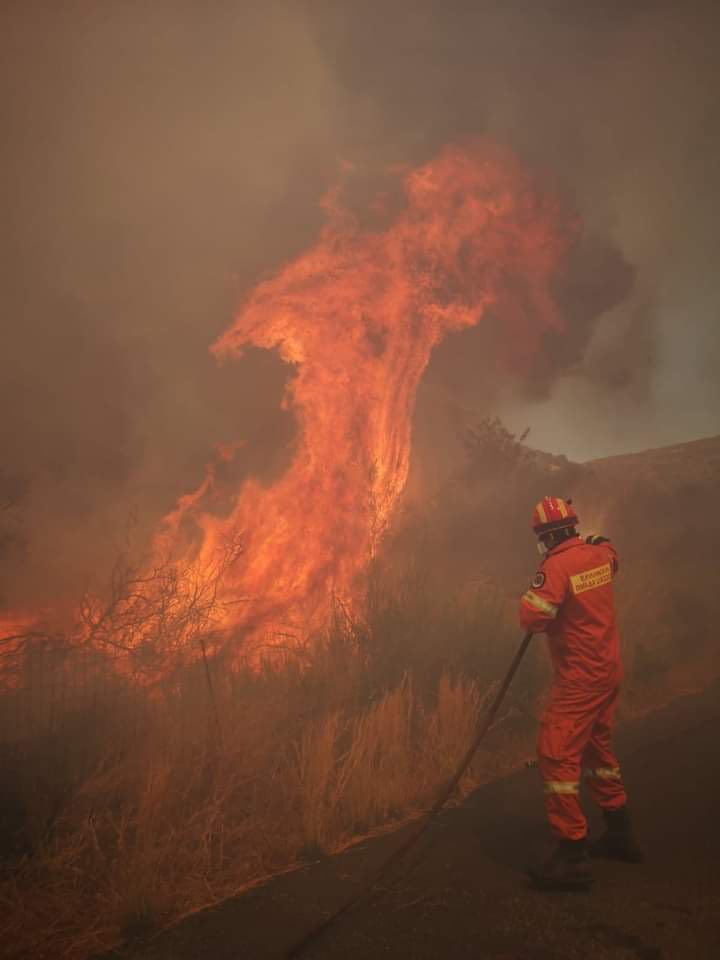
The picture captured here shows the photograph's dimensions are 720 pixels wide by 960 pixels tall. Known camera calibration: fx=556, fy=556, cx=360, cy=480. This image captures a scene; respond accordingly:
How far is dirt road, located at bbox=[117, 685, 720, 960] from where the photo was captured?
3.02 meters

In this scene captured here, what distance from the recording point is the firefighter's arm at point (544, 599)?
12.9 feet

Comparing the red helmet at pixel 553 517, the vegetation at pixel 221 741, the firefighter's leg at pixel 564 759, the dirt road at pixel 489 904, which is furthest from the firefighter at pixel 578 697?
the vegetation at pixel 221 741

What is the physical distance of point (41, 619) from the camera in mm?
11445

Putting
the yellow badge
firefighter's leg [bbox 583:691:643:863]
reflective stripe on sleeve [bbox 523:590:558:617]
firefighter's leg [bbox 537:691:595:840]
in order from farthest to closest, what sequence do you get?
the yellow badge → reflective stripe on sleeve [bbox 523:590:558:617] → firefighter's leg [bbox 583:691:643:863] → firefighter's leg [bbox 537:691:595:840]

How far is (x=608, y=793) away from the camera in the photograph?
390cm

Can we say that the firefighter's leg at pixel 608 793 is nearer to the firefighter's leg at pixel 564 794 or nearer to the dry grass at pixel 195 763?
the firefighter's leg at pixel 564 794

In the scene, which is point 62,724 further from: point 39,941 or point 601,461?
point 601,461

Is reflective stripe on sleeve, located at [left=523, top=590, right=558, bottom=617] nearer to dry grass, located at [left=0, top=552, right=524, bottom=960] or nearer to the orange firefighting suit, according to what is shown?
the orange firefighting suit

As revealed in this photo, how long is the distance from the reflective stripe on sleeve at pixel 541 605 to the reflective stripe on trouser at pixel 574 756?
1.93ft

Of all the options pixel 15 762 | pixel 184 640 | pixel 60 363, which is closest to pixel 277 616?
pixel 184 640

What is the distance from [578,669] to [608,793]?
2.81 feet

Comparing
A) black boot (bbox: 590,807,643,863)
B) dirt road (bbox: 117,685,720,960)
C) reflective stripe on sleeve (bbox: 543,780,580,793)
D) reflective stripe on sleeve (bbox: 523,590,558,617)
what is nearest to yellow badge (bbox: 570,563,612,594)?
reflective stripe on sleeve (bbox: 523,590,558,617)

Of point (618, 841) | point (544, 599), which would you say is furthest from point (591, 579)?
point (618, 841)

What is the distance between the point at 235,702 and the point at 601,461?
30.0 m
